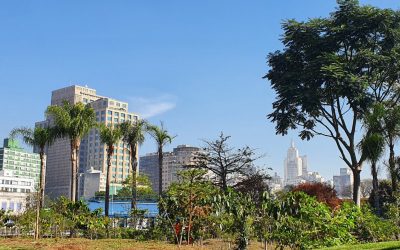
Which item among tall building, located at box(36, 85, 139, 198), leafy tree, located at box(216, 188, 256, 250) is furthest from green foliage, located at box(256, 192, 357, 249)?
tall building, located at box(36, 85, 139, 198)

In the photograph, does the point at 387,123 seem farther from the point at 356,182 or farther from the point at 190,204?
the point at 190,204

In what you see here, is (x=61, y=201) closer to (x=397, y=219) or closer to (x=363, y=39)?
(x=397, y=219)

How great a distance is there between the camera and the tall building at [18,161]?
172m

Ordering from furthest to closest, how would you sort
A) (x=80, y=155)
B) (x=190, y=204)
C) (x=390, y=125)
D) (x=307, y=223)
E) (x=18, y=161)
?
1. (x=80, y=155)
2. (x=18, y=161)
3. (x=390, y=125)
4. (x=190, y=204)
5. (x=307, y=223)

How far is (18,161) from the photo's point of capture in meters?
178

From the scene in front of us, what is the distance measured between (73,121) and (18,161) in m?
157

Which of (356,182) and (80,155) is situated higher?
(80,155)

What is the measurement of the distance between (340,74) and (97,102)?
146 metres

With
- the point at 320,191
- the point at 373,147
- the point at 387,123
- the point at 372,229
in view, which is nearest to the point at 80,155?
the point at 320,191

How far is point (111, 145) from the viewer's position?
1581 inches

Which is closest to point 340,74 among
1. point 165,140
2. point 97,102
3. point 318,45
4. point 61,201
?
point 318,45

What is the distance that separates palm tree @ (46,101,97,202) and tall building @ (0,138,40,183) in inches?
5641

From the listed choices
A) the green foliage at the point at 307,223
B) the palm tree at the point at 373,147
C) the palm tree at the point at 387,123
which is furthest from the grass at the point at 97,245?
the palm tree at the point at 387,123

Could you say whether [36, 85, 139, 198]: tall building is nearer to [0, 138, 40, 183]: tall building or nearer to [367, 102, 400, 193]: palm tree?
[0, 138, 40, 183]: tall building
